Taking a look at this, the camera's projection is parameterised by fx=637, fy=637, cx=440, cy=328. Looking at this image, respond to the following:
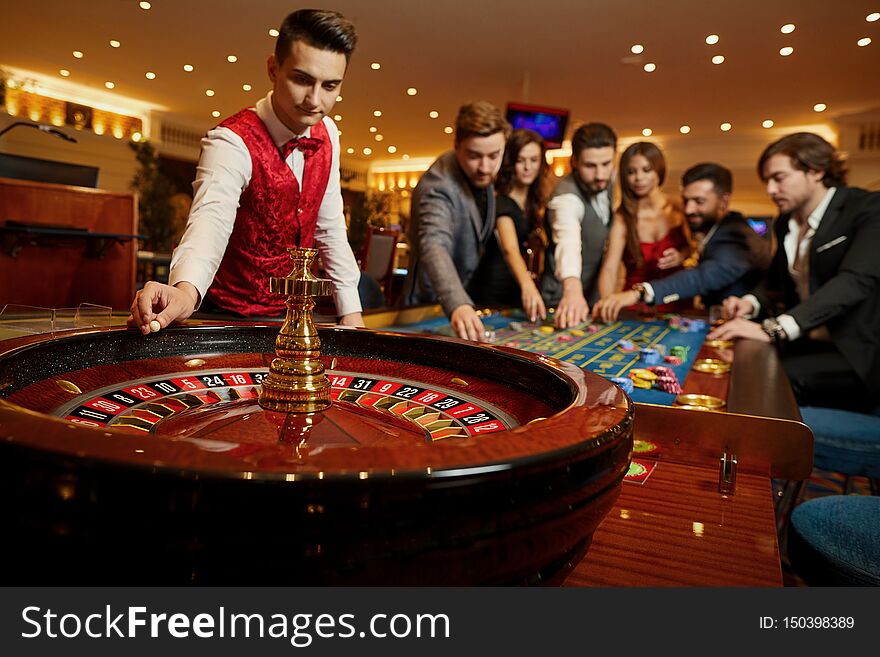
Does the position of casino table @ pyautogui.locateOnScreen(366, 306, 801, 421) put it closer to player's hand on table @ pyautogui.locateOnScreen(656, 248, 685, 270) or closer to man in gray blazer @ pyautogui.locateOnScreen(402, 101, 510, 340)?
man in gray blazer @ pyautogui.locateOnScreen(402, 101, 510, 340)

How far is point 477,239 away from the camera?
2.99 m

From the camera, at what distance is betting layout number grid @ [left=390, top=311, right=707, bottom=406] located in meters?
1.57

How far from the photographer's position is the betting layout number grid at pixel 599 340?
1.57 meters

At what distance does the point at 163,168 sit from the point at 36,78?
2811mm

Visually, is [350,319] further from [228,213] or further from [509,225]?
[509,225]

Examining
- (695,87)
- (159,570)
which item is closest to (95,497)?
(159,570)

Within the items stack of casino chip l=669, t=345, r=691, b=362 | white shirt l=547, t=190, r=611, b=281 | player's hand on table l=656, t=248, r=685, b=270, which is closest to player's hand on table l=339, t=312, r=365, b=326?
stack of casino chip l=669, t=345, r=691, b=362

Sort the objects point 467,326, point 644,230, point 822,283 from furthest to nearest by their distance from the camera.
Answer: point 644,230 < point 822,283 < point 467,326

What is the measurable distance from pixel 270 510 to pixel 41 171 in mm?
5361

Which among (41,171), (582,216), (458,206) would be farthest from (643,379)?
(41,171)

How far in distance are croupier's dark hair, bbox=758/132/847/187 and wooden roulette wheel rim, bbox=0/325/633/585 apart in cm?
298

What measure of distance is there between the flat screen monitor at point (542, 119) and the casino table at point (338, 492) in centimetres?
749

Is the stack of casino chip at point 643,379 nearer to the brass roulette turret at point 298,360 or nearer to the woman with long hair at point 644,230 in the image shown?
the brass roulette turret at point 298,360

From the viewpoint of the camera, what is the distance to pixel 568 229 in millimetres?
3324
